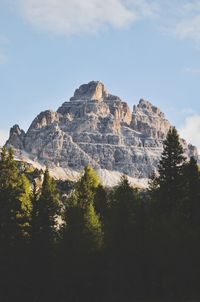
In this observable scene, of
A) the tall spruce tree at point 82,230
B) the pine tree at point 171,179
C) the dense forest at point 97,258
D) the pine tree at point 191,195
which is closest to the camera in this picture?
the dense forest at point 97,258

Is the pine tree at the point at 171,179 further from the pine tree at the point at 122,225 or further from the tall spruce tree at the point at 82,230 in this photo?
the tall spruce tree at the point at 82,230

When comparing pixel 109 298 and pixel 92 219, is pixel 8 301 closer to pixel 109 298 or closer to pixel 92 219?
pixel 109 298

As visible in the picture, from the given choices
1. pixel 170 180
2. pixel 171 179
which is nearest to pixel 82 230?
pixel 170 180

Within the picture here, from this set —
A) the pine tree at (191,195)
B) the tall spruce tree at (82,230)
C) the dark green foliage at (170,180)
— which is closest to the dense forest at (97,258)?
the tall spruce tree at (82,230)

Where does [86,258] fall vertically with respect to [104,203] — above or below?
below

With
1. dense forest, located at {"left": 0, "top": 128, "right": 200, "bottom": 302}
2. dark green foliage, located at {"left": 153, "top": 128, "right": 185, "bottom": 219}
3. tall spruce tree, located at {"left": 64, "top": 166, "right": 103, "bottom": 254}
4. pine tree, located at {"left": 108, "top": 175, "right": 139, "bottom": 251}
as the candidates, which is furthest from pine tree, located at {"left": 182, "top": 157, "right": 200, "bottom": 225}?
tall spruce tree, located at {"left": 64, "top": 166, "right": 103, "bottom": 254}

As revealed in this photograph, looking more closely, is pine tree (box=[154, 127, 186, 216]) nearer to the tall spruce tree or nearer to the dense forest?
the dense forest

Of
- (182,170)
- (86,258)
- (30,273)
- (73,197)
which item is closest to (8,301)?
(30,273)

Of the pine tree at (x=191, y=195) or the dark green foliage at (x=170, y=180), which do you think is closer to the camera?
the pine tree at (x=191, y=195)

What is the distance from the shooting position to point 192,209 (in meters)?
43.7

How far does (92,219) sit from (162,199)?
766 centimetres

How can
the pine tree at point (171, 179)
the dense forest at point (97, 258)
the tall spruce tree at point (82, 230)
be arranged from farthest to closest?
the pine tree at point (171, 179), the tall spruce tree at point (82, 230), the dense forest at point (97, 258)

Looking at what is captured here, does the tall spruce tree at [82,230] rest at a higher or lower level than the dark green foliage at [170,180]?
lower

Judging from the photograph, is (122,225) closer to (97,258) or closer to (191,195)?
(97,258)
